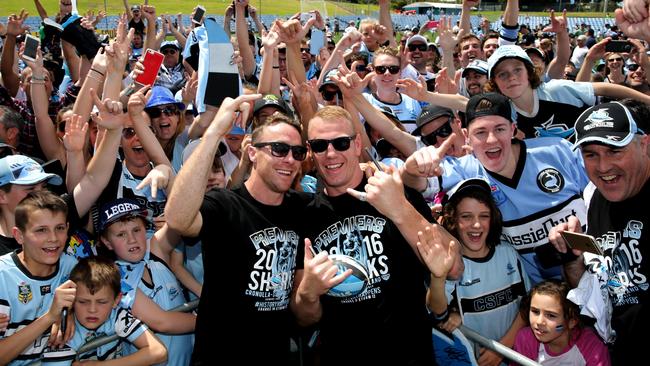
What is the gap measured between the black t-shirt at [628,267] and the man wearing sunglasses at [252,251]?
5.82 ft

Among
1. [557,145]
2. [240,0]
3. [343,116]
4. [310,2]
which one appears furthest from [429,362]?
[310,2]

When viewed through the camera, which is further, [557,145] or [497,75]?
[497,75]

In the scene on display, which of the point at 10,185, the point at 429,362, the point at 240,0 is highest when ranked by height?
the point at 240,0

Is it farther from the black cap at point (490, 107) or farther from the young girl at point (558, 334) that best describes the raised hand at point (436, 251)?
the black cap at point (490, 107)

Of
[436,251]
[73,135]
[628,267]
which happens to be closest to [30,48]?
[73,135]

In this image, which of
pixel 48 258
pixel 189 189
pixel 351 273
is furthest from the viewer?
pixel 48 258

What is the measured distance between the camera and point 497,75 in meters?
4.78

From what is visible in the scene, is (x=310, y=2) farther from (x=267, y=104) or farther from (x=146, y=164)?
(x=146, y=164)

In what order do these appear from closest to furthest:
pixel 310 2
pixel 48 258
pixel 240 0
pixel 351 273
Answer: pixel 351 273 → pixel 48 258 → pixel 240 0 → pixel 310 2

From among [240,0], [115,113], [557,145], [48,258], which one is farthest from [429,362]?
[240,0]

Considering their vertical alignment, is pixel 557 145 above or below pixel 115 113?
below

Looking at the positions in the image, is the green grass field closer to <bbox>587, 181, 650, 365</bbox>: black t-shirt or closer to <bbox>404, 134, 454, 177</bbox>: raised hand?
<bbox>404, 134, 454, 177</bbox>: raised hand

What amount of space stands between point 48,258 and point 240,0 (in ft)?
15.1

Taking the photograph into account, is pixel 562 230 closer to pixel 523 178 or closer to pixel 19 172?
pixel 523 178
